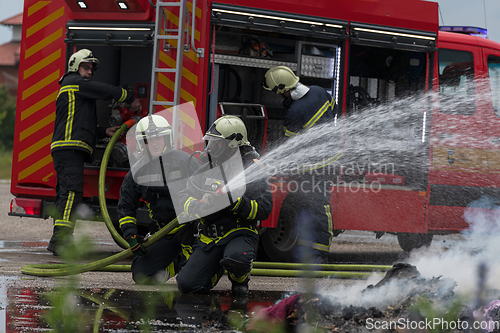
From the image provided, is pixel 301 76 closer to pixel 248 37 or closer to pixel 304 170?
pixel 248 37

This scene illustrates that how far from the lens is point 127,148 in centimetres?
571

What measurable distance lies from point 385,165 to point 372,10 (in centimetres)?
166

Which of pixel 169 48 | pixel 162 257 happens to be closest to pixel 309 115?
pixel 169 48

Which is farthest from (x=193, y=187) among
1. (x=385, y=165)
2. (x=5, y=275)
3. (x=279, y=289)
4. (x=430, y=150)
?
(x=430, y=150)

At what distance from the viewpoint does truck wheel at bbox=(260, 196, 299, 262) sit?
19.5 feet

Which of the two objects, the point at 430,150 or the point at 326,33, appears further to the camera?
the point at 430,150

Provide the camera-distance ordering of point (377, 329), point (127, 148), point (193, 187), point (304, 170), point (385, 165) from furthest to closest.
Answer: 1. point (385, 165)
2. point (127, 148)
3. point (304, 170)
4. point (193, 187)
5. point (377, 329)

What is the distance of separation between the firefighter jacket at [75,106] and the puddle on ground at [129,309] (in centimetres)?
193

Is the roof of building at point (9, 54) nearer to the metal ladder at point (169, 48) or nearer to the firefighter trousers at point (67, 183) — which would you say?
the firefighter trousers at point (67, 183)

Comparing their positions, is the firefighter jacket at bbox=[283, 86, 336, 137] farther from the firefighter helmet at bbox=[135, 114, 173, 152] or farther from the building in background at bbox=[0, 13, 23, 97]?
the building in background at bbox=[0, 13, 23, 97]

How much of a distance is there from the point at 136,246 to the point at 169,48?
76.7 inches

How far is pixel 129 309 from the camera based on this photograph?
12.1 ft

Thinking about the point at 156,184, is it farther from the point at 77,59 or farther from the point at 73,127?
the point at 77,59

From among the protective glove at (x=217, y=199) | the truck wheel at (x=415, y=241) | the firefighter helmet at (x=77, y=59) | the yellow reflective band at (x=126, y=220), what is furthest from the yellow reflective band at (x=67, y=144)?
the truck wheel at (x=415, y=241)
